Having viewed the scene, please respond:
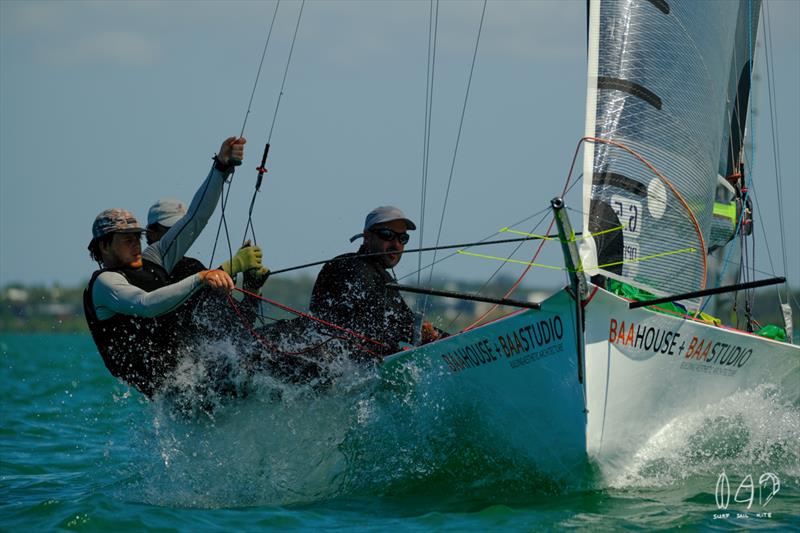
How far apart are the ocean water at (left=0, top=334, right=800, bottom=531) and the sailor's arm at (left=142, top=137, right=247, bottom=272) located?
0.83 metres

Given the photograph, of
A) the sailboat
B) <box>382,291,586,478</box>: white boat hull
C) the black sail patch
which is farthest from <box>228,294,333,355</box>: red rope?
the black sail patch

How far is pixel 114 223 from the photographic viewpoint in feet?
22.7

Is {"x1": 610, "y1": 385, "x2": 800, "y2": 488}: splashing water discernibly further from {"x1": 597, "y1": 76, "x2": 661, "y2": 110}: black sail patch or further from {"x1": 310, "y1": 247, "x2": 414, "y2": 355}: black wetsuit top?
{"x1": 597, "y1": 76, "x2": 661, "y2": 110}: black sail patch

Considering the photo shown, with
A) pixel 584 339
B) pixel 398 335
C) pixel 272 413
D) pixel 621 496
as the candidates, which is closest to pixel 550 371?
pixel 584 339

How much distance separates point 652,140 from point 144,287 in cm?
366

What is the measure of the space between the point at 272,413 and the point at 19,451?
322 centimetres

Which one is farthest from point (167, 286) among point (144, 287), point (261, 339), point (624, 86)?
point (624, 86)

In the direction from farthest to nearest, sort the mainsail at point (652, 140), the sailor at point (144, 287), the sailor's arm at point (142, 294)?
the mainsail at point (652, 140) < the sailor at point (144, 287) < the sailor's arm at point (142, 294)

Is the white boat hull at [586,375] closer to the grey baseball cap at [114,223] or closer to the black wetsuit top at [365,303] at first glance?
the black wetsuit top at [365,303]

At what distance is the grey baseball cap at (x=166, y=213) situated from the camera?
7973mm

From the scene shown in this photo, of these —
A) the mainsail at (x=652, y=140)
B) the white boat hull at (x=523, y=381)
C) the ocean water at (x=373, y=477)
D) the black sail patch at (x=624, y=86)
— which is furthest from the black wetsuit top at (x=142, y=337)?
the black sail patch at (x=624, y=86)

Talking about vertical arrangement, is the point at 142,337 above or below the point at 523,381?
above

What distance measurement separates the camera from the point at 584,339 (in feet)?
20.3

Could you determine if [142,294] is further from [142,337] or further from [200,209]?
[200,209]
